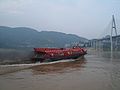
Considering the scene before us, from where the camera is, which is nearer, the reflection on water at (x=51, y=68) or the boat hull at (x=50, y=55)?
the reflection on water at (x=51, y=68)

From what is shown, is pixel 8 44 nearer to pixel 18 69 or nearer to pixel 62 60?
pixel 62 60

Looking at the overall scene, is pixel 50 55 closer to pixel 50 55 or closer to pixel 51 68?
pixel 50 55

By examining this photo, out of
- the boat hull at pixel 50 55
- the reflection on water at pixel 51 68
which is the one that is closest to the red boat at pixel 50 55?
the boat hull at pixel 50 55

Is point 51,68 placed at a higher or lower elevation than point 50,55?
lower

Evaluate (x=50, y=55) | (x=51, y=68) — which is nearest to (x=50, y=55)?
(x=50, y=55)

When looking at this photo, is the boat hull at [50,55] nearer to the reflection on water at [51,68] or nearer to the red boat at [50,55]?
the red boat at [50,55]

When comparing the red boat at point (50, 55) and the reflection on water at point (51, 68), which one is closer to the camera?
the reflection on water at point (51, 68)

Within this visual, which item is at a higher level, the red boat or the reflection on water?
the red boat

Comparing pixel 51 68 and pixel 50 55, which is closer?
pixel 51 68

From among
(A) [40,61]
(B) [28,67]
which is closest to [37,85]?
(B) [28,67]

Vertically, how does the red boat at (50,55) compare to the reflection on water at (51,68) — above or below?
above

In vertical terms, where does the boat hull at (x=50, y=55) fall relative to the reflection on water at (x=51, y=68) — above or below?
above

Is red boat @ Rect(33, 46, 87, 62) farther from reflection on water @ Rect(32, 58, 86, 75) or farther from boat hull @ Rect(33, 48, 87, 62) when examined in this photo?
reflection on water @ Rect(32, 58, 86, 75)

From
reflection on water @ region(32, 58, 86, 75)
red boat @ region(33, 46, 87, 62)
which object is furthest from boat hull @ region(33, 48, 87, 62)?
reflection on water @ region(32, 58, 86, 75)
